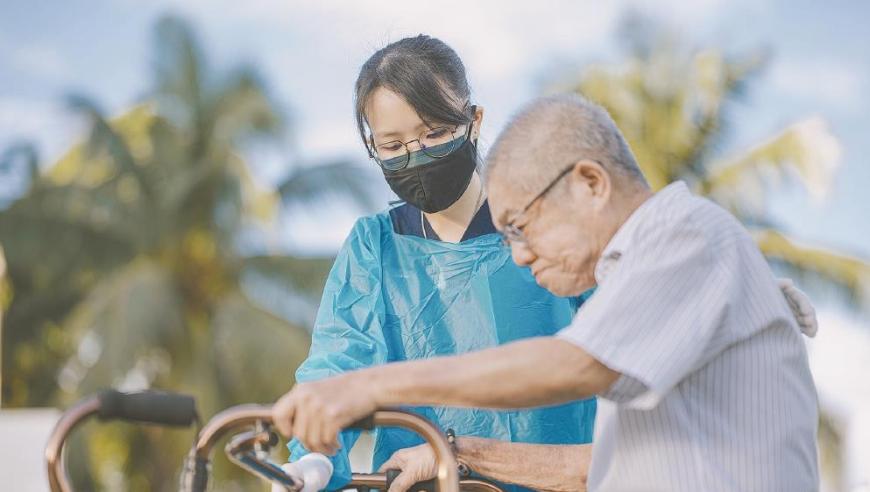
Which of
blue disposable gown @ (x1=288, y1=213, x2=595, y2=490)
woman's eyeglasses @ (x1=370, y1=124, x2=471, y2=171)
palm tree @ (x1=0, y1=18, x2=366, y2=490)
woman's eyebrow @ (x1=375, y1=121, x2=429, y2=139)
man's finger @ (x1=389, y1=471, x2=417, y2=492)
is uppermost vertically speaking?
woman's eyebrow @ (x1=375, y1=121, x2=429, y2=139)

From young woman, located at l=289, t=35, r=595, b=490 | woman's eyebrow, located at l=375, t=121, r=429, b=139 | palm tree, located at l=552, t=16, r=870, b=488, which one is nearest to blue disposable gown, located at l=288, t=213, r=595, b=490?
young woman, located at l=289, t=35, r=595, b=490

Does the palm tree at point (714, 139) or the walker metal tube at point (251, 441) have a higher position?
the walker metal tube at point (251, 441)

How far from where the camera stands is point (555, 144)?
6.79 ft

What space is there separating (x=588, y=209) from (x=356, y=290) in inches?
42.2

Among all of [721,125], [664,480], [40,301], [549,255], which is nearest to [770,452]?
[664,480]

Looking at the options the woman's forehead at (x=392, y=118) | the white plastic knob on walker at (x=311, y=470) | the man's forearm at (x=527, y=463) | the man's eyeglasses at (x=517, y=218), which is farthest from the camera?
the woman's forehead at (x=392, y=118)

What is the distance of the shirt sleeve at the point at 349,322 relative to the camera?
274 centimetres

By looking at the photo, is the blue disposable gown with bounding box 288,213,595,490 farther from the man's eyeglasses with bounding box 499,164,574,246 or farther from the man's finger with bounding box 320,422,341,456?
the man's finger with bounding box 320,422,341,456

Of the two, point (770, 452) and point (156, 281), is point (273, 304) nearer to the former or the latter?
point (156, 281)

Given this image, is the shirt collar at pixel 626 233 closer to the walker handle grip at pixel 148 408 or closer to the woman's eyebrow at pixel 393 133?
Answer: the walker handle grip at pixel 148 408

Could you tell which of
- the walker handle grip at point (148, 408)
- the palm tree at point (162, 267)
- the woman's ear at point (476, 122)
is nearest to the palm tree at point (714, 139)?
the palm tree at point (162, 267)

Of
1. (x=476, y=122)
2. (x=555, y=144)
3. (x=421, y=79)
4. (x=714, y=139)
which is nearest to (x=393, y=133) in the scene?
(x=421, y=79)

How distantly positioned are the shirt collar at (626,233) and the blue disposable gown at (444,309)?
980 mm

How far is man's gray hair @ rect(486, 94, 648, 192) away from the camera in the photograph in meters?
2.06
